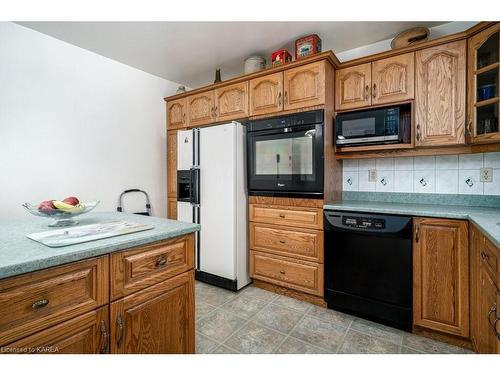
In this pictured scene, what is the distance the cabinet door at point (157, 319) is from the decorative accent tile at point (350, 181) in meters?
1.90

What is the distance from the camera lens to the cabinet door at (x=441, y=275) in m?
1.62

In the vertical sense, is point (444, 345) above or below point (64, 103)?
below

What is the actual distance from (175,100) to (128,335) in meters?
2.80

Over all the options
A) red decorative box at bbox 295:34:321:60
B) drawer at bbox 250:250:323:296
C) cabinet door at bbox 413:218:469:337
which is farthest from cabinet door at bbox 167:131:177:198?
cabinet door at bbox 413:218:469:337

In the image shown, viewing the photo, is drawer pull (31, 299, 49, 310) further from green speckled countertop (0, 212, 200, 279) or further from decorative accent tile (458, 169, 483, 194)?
decorative accent tile (458, 169, 483, 194)

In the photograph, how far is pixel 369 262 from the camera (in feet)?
6.32

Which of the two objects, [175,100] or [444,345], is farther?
[175,100]

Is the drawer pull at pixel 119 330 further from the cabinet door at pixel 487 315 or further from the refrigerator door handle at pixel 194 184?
the refrigerator door handle at pixel 194 184

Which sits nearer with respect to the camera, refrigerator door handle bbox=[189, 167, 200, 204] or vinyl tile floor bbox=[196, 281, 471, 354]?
vinyl tile floor bbox=[196, 281, 471, 354]

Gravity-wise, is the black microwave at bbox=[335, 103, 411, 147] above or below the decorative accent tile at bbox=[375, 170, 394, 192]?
above

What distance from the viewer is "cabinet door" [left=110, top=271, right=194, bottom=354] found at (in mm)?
978

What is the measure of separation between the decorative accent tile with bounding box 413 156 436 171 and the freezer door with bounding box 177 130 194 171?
2.20 m
